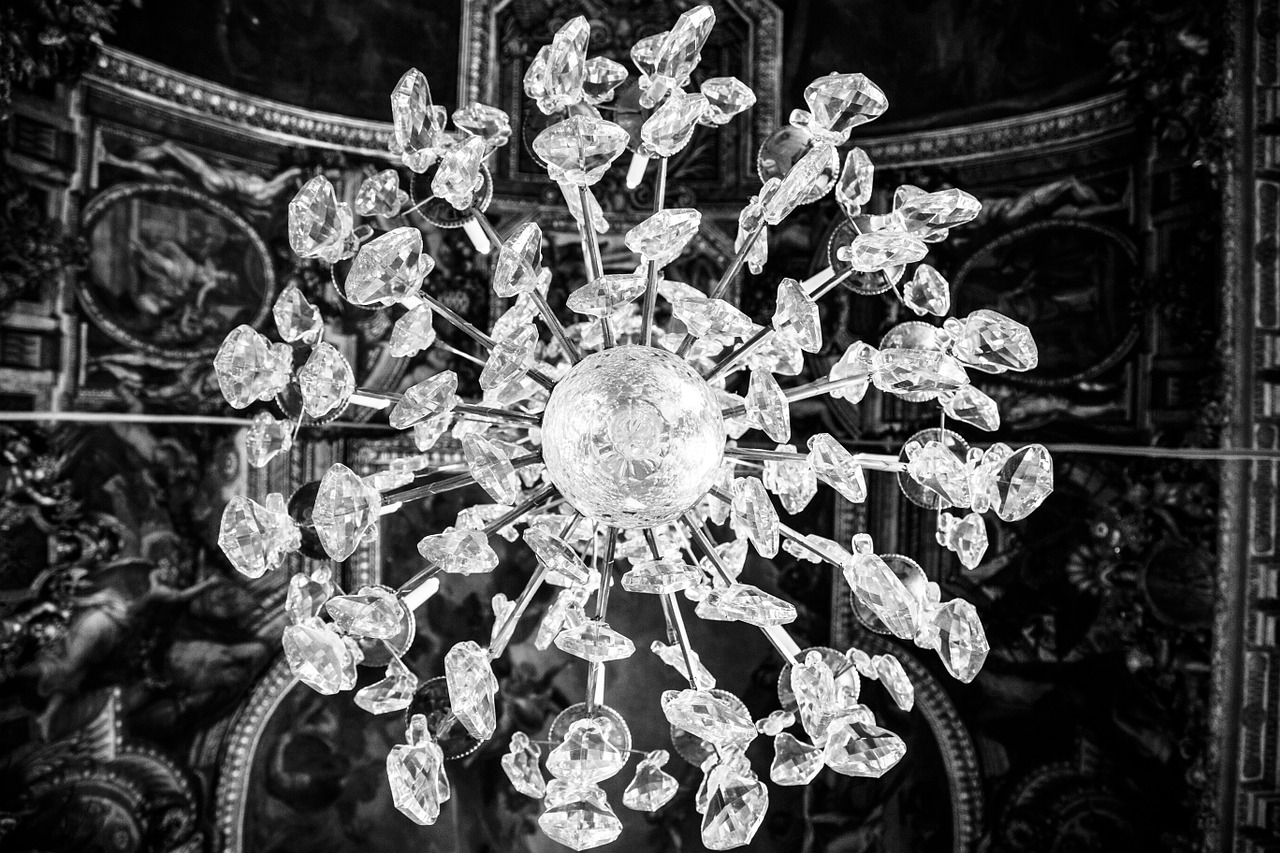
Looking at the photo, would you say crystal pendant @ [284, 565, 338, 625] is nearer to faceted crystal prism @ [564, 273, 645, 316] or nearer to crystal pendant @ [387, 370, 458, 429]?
crystal pendant @ [387, 370, 458, 429]

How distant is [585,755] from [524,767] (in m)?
0.52

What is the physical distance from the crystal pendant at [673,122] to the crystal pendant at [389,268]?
627 millimetres

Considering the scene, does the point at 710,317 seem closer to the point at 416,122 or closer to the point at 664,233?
the point at 664,233

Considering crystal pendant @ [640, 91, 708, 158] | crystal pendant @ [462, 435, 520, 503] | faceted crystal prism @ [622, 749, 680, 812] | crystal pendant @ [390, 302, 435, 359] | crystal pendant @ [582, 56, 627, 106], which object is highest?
crystal pendant @ [582, 56, 627, 106]

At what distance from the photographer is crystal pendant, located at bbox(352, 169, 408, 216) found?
2217 mm

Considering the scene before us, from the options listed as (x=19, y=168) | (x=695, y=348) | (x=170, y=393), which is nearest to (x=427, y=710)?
(x=695, y=348)

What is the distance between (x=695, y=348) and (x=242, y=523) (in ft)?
4.76

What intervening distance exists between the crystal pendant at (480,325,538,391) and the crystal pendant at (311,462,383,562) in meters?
0.40

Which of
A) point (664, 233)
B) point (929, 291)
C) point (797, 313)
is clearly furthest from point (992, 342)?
point (664, 233)

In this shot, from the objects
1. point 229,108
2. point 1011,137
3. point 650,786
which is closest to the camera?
point 650,786

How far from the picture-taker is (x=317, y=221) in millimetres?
2055

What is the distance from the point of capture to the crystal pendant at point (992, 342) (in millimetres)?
2135

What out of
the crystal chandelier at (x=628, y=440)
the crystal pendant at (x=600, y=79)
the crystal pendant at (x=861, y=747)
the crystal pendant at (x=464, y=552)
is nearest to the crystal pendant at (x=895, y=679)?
the crystal chandelier at (x=628, y=440)

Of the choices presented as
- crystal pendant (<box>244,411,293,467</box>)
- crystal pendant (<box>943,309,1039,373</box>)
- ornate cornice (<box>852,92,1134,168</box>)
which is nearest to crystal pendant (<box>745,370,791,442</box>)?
crystal pendant (<box>943,309,1039,373</box>)
